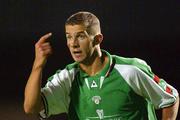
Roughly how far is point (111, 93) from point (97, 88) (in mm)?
88

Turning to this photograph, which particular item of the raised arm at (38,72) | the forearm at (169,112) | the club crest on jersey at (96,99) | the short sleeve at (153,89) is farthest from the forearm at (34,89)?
the forearm at (169,112)

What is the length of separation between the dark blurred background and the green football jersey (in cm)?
430

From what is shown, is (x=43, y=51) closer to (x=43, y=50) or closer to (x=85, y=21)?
(x=43, y=50)

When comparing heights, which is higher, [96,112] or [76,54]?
[76,54]

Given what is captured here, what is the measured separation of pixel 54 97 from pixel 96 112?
261 millimetres

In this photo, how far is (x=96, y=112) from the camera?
3086mm

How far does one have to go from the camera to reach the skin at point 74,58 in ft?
9.53

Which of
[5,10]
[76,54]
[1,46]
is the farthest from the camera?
[5,10]

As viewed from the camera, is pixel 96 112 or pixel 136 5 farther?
pixel 136 5

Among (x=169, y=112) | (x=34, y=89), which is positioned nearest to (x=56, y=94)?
(x=34, y=89)

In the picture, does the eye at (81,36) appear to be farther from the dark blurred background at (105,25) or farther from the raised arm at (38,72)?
the dark blurred background at (105,25)

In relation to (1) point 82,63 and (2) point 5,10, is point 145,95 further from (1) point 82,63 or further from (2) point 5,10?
(2) point 5,10

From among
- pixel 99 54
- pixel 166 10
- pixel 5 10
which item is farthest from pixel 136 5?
pixel 99 54

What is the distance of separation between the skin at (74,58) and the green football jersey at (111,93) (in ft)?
0.17
